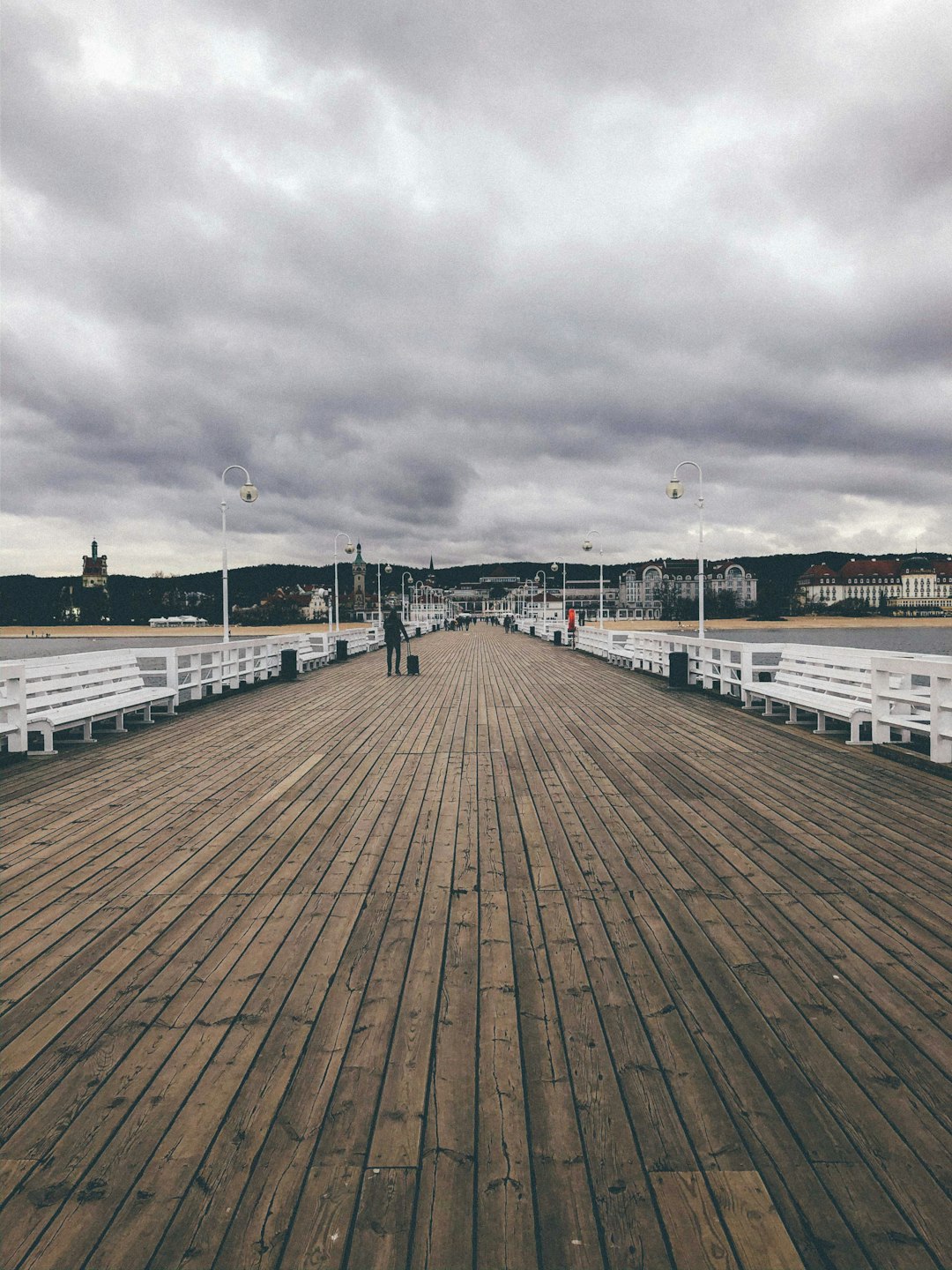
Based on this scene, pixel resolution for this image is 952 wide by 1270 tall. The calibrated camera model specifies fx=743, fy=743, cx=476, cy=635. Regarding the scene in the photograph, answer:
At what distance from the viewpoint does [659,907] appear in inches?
152

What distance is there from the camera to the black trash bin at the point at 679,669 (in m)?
14.5

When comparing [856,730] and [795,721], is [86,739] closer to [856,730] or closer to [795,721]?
[856,730]

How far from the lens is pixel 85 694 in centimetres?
937

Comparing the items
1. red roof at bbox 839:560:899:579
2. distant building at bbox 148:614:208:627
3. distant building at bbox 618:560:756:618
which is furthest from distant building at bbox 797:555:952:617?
distant building at bbox 148:614:208:627

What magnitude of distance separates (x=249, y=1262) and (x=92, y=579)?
167689mm

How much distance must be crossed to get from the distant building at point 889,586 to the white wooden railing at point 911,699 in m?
181

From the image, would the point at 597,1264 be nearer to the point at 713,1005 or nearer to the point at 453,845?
the point at 713,1005

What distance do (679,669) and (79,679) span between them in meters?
10.4

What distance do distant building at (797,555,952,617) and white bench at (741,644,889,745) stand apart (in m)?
179

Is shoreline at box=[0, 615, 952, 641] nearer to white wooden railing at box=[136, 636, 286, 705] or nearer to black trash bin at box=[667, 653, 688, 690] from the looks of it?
white wooden railing at box=[136, 636, 286, 705]

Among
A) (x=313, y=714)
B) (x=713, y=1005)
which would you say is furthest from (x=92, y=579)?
(x=713, y=1005)

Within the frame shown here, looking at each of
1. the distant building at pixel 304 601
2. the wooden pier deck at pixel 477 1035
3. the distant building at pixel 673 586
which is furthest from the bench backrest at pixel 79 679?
the distant building at pixel 673 586

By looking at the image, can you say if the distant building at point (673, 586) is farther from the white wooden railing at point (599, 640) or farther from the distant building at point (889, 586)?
the white wooden railing at point (599, 640)

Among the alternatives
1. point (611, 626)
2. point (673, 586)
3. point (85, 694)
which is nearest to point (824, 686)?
point (85, 694)
